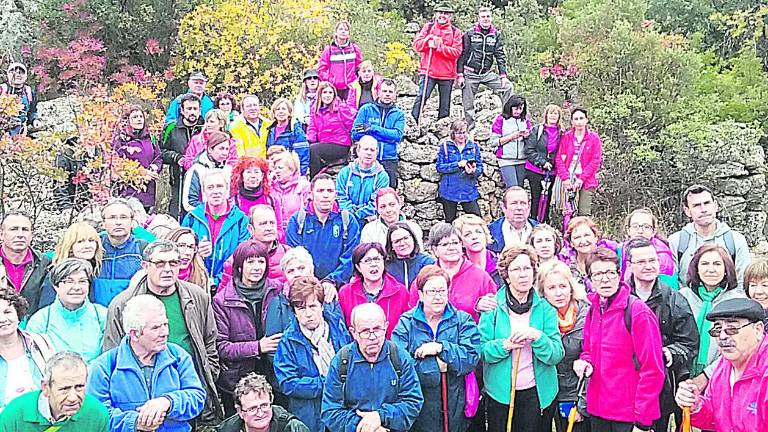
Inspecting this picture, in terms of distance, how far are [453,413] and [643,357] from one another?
1.21m

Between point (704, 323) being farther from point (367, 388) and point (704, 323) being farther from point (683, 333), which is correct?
point (367, 388)

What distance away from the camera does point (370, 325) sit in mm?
4840

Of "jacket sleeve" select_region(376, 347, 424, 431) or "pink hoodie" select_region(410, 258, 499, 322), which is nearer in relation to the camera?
"jacket sleeve" select_region(376, 347, 424, 431)

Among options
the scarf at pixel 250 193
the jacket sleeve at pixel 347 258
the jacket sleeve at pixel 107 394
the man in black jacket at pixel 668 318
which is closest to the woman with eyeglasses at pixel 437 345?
the man in black jacket at pixel 668 318

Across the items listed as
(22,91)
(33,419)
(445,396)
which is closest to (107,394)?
(33,419)

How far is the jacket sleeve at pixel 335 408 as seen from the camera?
4.97m

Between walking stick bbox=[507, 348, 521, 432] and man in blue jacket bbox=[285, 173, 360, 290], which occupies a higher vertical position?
man in blue jacket bbox=[285, 173, 360, 290]

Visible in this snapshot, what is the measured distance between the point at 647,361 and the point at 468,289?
1.33 meters

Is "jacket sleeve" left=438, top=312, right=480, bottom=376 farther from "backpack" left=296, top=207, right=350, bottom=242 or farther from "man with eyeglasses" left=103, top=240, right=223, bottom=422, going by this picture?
"backpack" left=296, top=207, right=350, bottom=242

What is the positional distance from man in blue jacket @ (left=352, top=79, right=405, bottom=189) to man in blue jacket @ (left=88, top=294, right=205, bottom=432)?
16.9 ft

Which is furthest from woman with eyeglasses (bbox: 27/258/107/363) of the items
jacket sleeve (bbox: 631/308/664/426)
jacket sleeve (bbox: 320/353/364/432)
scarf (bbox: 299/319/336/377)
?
jacket sleeve (bbox: 631/308/664/426)

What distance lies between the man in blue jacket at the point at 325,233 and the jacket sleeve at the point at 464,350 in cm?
149

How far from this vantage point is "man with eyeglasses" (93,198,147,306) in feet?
19.3

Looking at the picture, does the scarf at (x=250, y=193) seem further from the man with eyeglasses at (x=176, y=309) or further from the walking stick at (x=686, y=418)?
the walking stick at (x=686, y=418)
